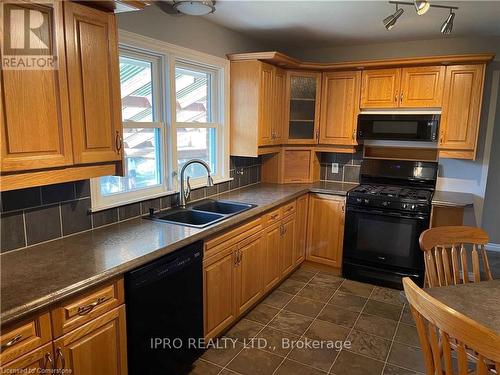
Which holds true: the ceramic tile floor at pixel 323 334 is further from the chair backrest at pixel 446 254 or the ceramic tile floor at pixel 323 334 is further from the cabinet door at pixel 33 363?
the cabinet door at pixel 33 363

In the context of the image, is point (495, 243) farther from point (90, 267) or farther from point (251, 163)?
point (90, 267)

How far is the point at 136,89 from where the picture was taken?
2.55 m

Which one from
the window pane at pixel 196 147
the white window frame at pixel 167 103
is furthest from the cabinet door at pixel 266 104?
the window pane at pixel 196 147

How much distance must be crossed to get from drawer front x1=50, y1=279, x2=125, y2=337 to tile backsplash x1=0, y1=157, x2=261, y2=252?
0.60 m

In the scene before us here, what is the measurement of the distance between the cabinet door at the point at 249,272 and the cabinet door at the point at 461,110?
212cm

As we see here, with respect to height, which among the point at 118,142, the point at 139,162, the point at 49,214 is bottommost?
the point at 49,214

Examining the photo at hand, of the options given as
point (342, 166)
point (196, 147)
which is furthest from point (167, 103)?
point (342, 166)

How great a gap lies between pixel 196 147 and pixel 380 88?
202 cm

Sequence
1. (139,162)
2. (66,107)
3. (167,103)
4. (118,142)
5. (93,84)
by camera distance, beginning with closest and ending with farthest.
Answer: (66,107) → (93,84) → (118,142) → (139,162) → (167,103)

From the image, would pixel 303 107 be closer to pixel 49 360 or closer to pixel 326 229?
pixel 326 229

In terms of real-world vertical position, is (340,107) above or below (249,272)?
above

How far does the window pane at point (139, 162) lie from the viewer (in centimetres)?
245

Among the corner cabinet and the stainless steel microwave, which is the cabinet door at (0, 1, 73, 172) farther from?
the stainless steel microwave

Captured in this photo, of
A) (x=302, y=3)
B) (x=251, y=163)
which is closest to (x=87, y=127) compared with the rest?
(x=302, y=3)
